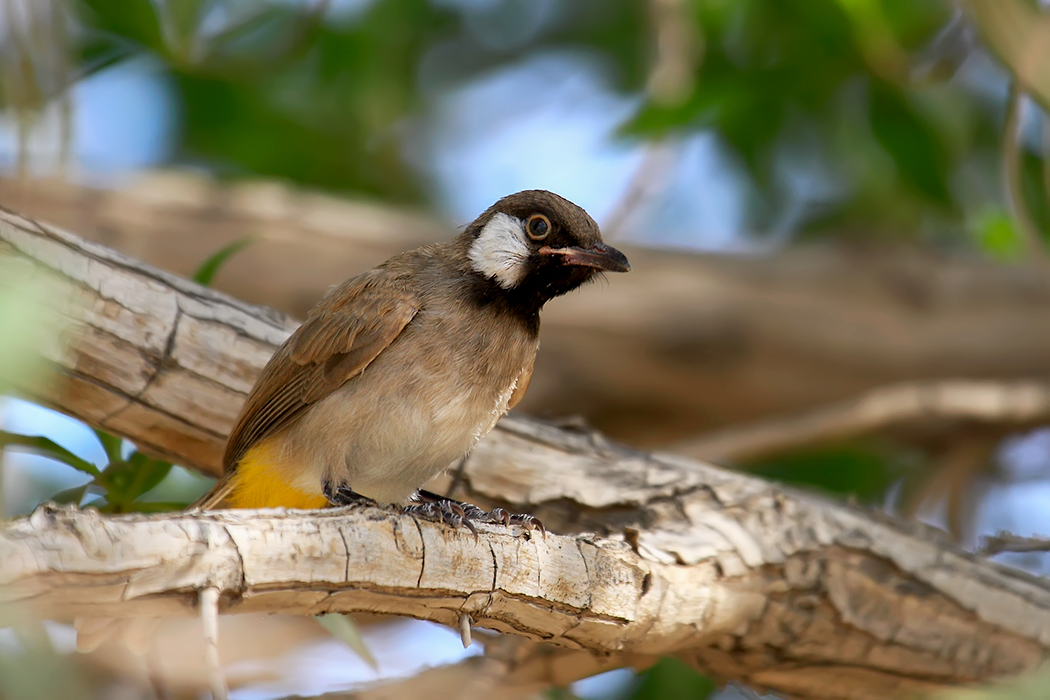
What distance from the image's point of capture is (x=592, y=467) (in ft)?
13.1

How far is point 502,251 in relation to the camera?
12.9 ft

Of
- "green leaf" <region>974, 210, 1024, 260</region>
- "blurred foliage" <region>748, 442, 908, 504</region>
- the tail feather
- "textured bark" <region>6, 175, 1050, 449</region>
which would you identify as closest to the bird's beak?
the tail feather

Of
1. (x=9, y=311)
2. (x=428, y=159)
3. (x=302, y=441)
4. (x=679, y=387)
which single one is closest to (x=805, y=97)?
(x=679, y=387)

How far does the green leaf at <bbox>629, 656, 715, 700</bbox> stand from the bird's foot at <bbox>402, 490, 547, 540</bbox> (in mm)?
2349

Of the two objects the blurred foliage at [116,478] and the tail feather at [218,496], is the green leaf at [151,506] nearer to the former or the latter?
the blurred foliage at [116,478]

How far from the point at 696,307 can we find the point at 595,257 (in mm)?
2476

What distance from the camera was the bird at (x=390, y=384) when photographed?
11.6 feet

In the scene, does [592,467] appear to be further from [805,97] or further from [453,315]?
[805,97]

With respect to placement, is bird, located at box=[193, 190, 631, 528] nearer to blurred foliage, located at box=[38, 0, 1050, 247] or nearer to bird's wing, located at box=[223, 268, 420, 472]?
bird's wing, located at box=[223, 268, 420, 472]

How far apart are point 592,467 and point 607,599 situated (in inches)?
34.3

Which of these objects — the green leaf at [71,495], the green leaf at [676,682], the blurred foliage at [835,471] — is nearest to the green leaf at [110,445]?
the green leaf at [71,495]

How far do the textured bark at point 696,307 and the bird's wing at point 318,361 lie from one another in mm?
2510

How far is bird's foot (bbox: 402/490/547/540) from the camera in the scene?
303cm


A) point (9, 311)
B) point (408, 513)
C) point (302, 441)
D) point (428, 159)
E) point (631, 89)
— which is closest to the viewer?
point (9, 311)
